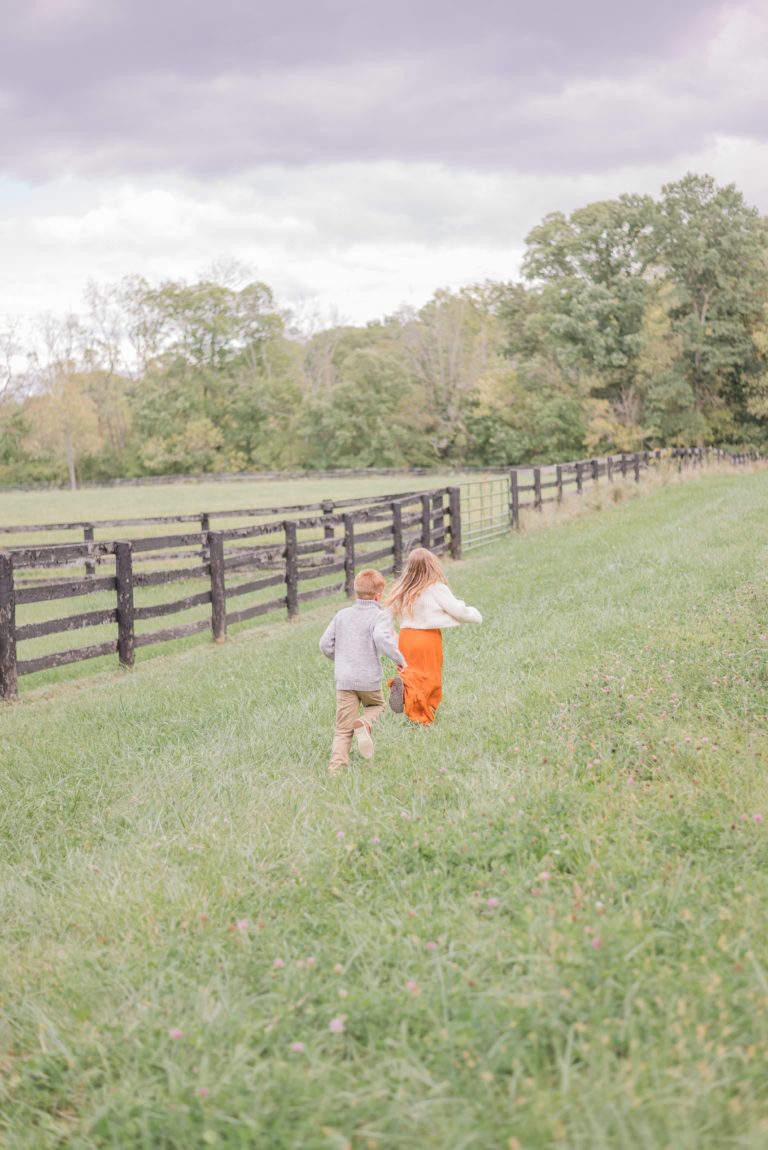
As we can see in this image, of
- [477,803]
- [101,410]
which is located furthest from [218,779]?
[101,410]

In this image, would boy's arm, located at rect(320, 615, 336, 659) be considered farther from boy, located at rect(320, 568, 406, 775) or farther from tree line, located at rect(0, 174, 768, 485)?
tree line, located at rect(0, 174, 768, 485)

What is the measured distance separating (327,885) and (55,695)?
21.8 feet

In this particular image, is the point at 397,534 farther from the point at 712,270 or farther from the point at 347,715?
the point at 712,270

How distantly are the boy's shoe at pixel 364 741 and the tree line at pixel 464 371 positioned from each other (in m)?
47.6

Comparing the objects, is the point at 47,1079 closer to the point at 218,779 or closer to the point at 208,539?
the point at 218,779

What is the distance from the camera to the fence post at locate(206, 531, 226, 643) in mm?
11258

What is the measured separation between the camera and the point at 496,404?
61469 mm

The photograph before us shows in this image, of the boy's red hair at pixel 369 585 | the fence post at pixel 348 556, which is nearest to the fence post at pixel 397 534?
the fence post at pixel 348 556

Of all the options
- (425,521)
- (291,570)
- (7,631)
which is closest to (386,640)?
(7,631)

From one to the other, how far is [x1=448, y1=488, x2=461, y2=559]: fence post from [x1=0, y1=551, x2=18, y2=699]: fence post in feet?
34.8

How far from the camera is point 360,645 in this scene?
5434 mm

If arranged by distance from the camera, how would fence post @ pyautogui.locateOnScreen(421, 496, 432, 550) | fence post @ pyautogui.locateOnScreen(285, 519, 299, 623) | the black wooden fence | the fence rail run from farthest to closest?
fence post @ pyautogui.locateOnScreen(421, 496, 432, 550) < fence post @ pyautogui.locateOnScreen(285, 519, 299, 623) < the fence rail < the black wooden fence

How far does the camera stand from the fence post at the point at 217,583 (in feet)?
36.9

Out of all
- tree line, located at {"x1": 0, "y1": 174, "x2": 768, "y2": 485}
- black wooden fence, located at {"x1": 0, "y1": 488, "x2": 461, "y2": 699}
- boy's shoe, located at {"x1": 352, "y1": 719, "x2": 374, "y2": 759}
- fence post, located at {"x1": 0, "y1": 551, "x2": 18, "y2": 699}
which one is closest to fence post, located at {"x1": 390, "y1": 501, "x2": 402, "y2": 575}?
black wooden fence, located at {"x1": 0, "y1": 488, "x2": 461, "y2": 699}
